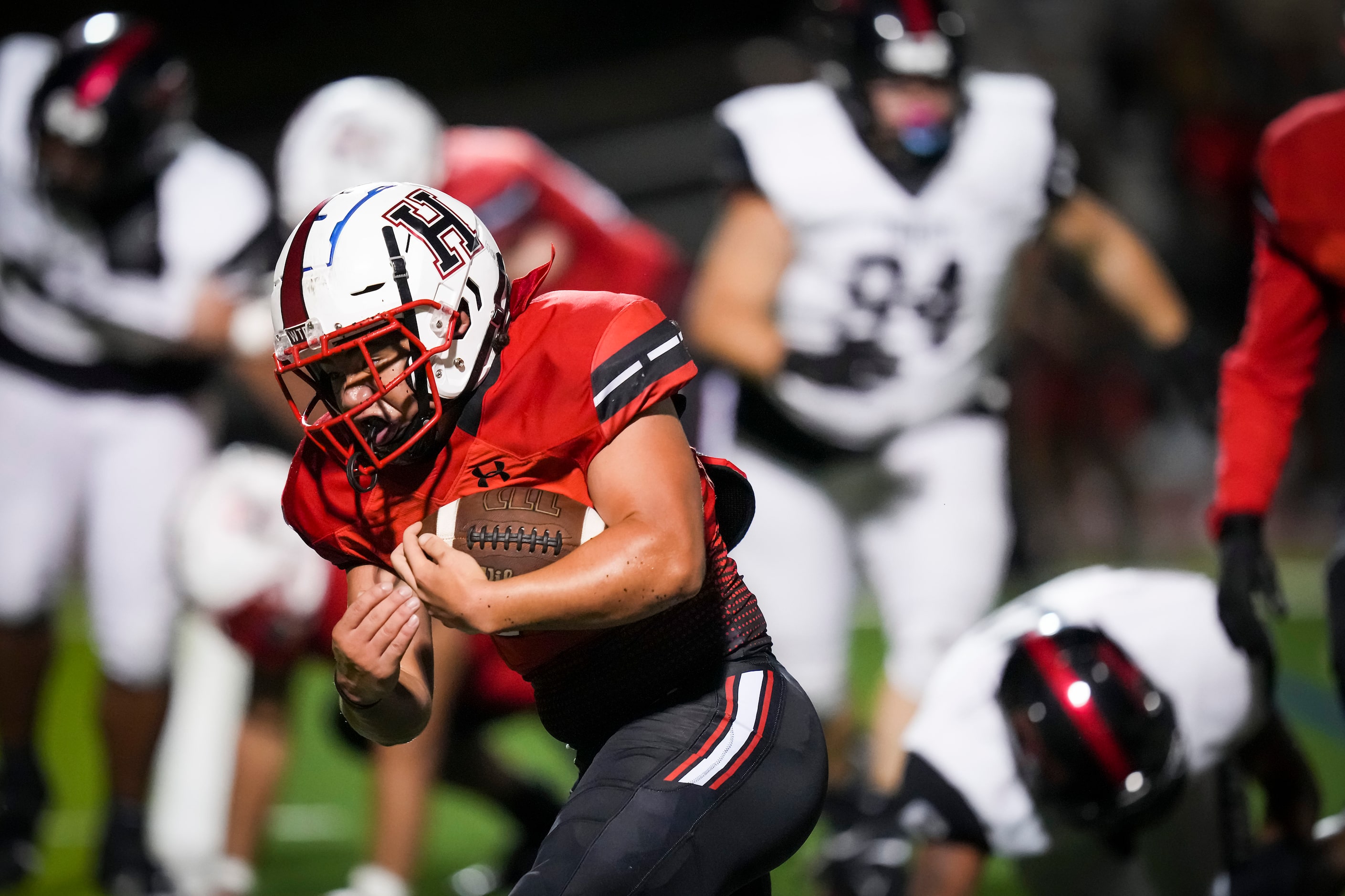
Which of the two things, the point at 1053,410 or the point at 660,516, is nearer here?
the point at 660,516

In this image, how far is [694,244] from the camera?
1146 cm

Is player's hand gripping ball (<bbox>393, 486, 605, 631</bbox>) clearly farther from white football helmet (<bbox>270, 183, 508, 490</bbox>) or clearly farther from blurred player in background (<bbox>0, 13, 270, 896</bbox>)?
blurred player in background (<bbox>0, 13, 270, 896</bbox>)

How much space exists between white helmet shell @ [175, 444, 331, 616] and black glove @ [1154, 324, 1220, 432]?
1970mm

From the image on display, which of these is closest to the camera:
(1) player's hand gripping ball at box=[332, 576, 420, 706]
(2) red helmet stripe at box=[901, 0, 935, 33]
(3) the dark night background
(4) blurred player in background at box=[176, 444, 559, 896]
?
(1) player's hand gripping ball at box=[332, 576, 420, 706]

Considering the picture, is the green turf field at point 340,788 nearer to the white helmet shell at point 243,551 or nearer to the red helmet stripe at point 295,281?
the white helmet shell at point 243,551

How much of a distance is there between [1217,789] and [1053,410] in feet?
19.5

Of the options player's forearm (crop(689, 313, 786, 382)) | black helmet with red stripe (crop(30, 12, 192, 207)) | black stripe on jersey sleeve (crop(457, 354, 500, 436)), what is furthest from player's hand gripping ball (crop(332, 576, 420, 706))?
black helmet with red stripe (crop(30, 12, 192, 207))

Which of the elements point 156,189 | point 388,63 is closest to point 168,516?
point 156,189

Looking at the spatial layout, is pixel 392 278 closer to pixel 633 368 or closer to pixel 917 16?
pixel 633 368

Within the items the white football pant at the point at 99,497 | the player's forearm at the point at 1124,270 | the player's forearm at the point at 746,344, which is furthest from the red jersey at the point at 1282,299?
the white football pant at the point at 99,497

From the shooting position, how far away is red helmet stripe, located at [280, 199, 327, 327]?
6.80 ft

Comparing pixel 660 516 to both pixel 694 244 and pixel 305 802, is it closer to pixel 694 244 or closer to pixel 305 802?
pixel 305 802

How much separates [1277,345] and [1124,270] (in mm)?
905

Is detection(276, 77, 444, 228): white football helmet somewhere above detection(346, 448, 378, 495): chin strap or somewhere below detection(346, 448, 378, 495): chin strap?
below
